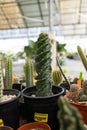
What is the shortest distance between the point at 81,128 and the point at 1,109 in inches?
18.5

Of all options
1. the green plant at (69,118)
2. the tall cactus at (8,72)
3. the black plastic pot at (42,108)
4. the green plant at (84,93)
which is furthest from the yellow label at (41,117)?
the green plant at (69,118)

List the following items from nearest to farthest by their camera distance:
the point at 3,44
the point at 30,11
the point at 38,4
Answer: the point at 38,4, the point at 30,11, the point at 3,44

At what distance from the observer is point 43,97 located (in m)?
0.80

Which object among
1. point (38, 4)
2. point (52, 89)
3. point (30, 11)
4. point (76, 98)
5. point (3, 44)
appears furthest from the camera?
point (3, 44)

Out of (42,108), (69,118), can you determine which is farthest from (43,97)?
(69,118)

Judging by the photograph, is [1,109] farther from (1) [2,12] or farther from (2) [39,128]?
(1) [2,12]

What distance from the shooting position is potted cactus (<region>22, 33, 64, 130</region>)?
2.64 feet

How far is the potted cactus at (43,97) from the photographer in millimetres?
805

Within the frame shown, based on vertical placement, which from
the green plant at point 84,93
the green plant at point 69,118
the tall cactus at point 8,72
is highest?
the tall cactus at point 8,72

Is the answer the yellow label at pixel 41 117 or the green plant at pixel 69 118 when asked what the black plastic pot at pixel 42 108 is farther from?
the green plant at pixel 69 118

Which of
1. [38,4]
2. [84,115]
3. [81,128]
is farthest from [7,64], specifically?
[38,4]

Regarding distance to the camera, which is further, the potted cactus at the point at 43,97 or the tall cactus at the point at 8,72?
the tall cactus at the point at 8,72

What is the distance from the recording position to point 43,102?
2.63 ft

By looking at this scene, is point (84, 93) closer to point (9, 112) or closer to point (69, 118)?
point (9, 112)
